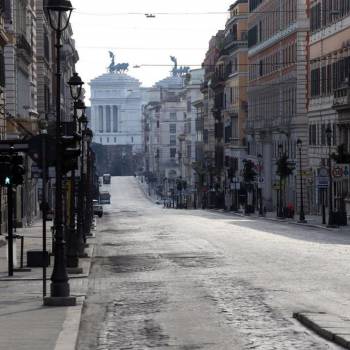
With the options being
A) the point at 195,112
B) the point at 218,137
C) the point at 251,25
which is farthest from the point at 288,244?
the point at 195,112

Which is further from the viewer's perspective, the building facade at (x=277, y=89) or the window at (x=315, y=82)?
the building facade at (x=277, y=89)

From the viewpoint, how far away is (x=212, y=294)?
22.9 metres

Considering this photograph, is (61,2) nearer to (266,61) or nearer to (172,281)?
(172,281)

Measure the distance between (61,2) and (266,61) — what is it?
294 ft

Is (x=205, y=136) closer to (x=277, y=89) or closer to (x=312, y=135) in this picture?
(x=277, y=89)

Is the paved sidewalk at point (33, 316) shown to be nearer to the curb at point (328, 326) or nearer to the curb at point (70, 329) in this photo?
the curb at point (70, 329)

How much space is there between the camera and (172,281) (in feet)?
85.8

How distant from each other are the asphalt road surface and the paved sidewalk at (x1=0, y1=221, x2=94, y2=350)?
269mm

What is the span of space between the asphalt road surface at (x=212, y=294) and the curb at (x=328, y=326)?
0.46 feet

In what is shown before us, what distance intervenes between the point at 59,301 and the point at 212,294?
11.1 feet

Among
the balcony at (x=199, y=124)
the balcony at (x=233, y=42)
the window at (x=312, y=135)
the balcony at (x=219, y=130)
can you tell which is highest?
the balcony at (x=233, y=42)

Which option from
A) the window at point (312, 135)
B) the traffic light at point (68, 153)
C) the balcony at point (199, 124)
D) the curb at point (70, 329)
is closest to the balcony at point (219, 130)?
the balcony at point (199, 124)

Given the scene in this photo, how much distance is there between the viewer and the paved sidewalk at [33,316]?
15.9m

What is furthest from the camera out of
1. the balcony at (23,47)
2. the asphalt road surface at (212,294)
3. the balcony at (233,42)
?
the balcony at (233,42)
